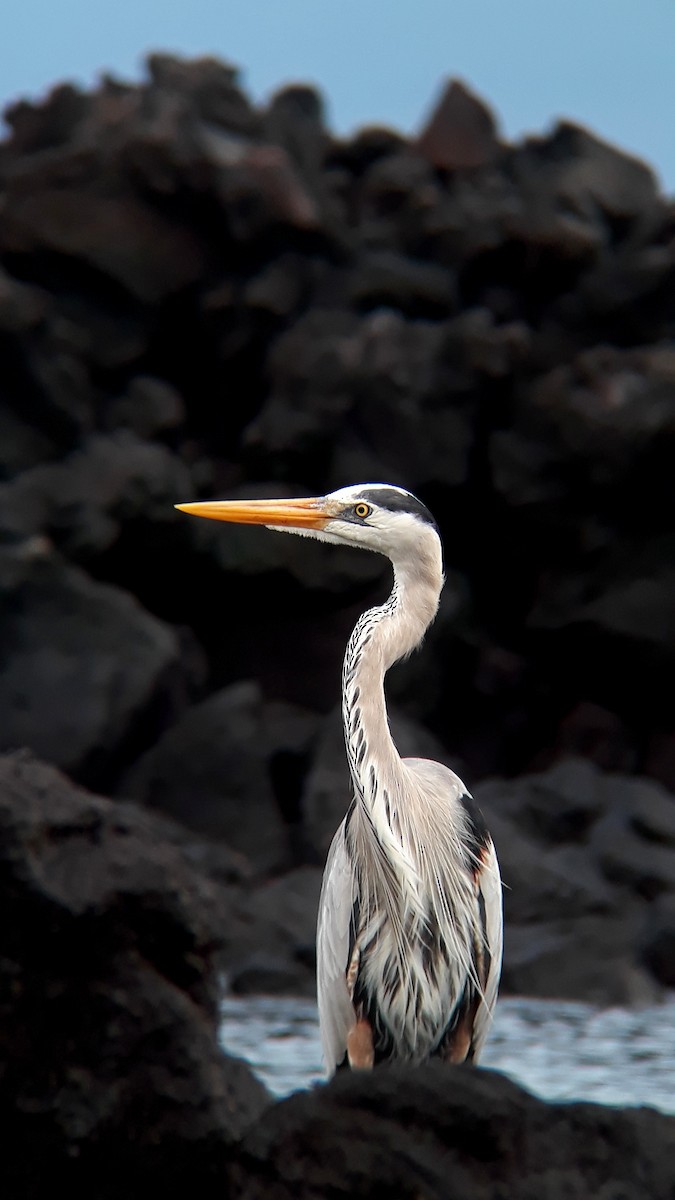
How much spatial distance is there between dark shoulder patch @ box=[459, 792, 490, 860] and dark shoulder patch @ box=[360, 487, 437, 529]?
2.99 ft

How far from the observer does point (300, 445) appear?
19.6 metres

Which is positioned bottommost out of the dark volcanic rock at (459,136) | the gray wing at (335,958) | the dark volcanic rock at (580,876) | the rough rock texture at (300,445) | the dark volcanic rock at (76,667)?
the gray wing at (335,958)

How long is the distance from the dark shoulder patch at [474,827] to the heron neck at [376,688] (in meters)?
0.35

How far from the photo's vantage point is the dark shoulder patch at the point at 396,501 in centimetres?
544

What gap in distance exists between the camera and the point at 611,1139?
3.48 m

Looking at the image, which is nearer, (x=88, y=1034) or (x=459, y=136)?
(x=88, y=1034)

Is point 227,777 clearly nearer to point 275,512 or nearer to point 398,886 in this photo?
point 275,512

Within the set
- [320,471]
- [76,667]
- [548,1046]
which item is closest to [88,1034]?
[548,1046]

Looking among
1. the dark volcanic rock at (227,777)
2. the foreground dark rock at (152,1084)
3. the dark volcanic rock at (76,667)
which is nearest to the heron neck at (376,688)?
the foreground dark rock at (152,1084)

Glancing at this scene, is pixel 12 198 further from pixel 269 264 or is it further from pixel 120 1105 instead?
pixel 120 1105

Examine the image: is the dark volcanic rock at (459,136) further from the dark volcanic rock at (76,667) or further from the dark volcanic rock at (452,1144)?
the dark volcanic rock at (452,1144)

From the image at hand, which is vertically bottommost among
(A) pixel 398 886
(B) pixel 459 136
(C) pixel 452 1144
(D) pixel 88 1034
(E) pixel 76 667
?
(C) pixel 452 1144

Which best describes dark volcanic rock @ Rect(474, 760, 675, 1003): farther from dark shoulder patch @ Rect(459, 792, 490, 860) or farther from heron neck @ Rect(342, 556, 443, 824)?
heron neck @ Rect(342, 556, 443, 824)

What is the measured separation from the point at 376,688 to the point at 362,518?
2.04 feet
